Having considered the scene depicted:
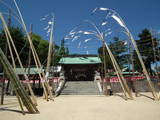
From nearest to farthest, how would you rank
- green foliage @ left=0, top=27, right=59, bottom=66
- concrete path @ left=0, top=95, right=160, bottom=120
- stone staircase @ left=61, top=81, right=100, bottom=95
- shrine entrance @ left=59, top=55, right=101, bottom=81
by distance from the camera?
concrete path @ left=0, top=95, right=160, bottom=120 → stone staircase @ left=61, top=81, right=100, bottom=95 → shrine entrance @ left=59, top=55, right=101, bottom=81 → green foliage @ left=0, top=27, right=59, bottom=66

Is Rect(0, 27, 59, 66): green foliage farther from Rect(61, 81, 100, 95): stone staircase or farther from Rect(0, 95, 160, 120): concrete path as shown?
Rect(0, 95, 160, 120): concrete path

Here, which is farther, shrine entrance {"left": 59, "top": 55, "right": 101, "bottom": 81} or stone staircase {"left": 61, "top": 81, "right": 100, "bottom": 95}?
shrine entrance {"left": 59, "top": 55, "right": 101, "bottom": 81}

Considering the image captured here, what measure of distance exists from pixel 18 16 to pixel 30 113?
6.78 meters

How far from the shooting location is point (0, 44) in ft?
85.8

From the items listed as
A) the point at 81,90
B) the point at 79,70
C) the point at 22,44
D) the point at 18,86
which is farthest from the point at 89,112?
the point at 22,44

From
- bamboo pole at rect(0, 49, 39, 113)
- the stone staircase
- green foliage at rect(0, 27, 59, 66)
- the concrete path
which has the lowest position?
the stone staircase

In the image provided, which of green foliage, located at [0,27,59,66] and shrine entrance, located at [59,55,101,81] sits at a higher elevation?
green foliage, located at [0,27,59,66]

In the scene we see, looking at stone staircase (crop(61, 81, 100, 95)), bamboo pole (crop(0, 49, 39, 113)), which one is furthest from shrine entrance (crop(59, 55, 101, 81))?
bamboo pole (crop(0, 49, 39, 113))

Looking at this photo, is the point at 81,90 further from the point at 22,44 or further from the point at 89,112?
the point at 22,44

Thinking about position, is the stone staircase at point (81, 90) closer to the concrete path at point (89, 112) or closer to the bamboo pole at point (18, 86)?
the concrete path at point (89, 112)

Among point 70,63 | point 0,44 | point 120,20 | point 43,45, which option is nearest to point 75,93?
point 70,63

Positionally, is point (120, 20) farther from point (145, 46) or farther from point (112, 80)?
point (145, 46)

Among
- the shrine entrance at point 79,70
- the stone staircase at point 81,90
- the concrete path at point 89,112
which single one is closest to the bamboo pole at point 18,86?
the concrete path at point 89,112

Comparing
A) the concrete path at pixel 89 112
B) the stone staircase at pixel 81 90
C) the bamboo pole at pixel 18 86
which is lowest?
the stone staircase at pixel 81 90
